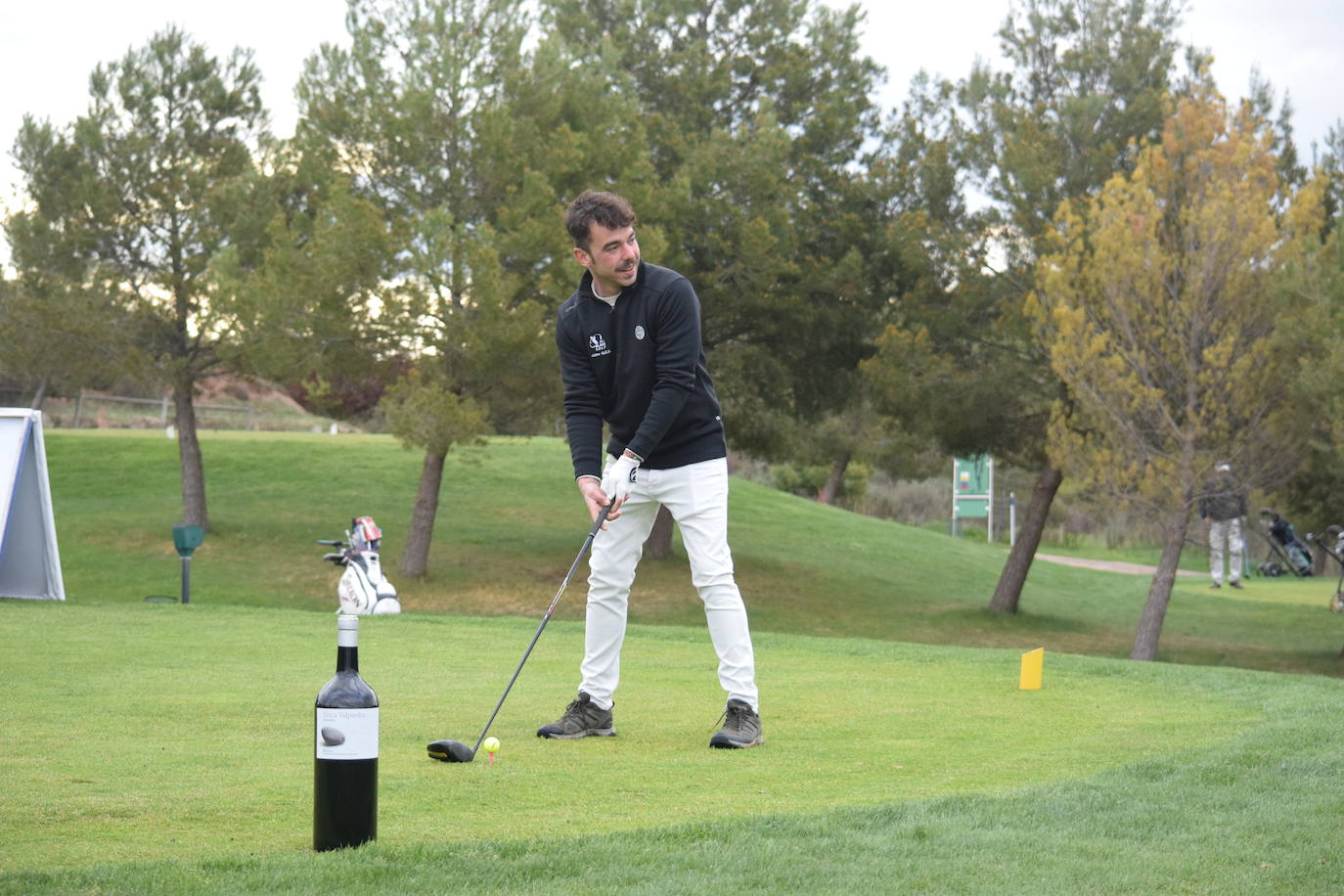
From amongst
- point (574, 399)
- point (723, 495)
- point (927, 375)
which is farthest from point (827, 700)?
point (927, 375)

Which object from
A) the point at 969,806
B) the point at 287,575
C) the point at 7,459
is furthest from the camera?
the point at 287,575

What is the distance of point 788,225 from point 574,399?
1756cm

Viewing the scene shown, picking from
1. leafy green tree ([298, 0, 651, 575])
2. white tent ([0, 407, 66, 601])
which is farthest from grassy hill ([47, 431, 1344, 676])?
white tent ([0, 407, 66, 601])

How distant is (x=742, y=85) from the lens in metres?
25.6

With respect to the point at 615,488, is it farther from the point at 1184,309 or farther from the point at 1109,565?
the point at 1109,565

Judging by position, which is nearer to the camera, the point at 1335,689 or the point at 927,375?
the point at 1335,689

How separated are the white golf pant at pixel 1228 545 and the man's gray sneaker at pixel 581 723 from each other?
29291 millimetres

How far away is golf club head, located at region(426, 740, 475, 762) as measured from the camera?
4.56m

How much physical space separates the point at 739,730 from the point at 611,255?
1858mm

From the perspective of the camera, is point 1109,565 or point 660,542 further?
point 1109,565

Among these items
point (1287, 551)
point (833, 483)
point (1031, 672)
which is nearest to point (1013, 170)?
point (1031, 672)

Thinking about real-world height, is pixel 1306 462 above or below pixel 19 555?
above

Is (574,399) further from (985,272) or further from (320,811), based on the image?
(985,272)

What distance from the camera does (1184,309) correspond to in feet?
53.7
